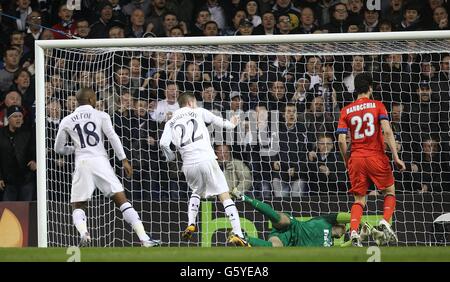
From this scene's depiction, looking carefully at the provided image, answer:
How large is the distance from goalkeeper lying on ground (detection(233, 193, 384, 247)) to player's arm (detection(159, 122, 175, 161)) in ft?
3.34

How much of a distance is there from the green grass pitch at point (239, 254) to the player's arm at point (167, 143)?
3.67 m

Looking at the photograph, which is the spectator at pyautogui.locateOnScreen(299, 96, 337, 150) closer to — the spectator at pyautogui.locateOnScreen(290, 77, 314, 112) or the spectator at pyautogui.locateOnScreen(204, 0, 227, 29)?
the spectator at pyautogui.locateOnScreen(290, 77, 314, 112)

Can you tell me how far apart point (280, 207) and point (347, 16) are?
3.26m

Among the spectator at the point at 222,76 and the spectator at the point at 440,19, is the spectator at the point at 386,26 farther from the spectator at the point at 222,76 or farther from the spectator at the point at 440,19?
the spectator at the point at 222,76

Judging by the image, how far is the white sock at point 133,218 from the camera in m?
13.6

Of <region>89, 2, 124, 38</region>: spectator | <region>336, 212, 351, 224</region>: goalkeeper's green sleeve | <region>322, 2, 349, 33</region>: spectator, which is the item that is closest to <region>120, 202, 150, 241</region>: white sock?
<region>336, 212, 351, 224</region>: goalkeeper's green sleeve

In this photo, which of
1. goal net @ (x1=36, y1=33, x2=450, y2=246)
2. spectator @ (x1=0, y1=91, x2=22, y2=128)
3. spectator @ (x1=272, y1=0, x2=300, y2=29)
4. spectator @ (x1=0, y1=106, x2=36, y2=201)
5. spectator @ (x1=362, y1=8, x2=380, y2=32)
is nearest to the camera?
goal net @ (x1=36, y1=33, x2=450, y2=246)

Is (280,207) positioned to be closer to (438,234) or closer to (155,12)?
(438,234)

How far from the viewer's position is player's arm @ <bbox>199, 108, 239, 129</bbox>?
1367cm

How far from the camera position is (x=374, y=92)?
50.6ft

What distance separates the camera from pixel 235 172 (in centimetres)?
1511

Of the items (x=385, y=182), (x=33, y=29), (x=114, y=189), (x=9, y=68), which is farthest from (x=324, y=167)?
(x=33, y=29)

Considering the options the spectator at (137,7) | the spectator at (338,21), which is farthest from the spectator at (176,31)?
the spectator at (338,21)
